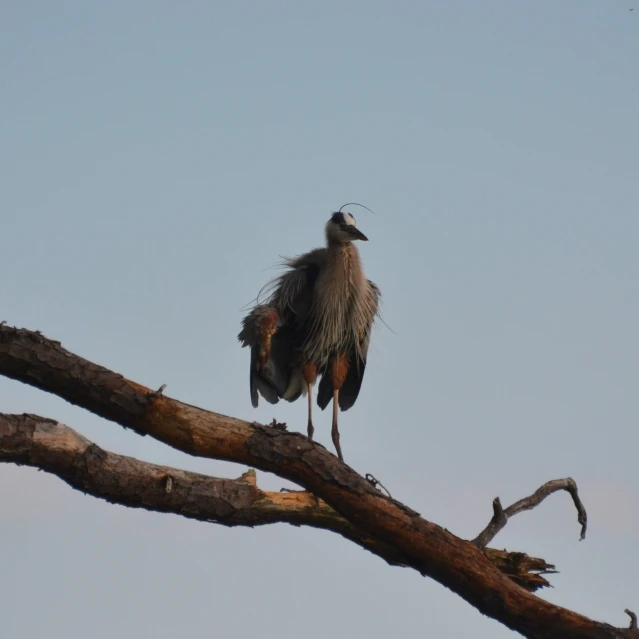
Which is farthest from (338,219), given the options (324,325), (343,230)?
(324,325)

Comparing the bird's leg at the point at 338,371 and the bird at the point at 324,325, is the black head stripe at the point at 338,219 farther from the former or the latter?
the bird's leg at the point at 338,371

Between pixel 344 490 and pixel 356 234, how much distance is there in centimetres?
356

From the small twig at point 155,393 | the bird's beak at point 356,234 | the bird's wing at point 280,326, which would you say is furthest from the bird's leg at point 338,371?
the small twig at point 155,393

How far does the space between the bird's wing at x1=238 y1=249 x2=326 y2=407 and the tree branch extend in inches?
102

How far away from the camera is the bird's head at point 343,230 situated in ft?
24.9

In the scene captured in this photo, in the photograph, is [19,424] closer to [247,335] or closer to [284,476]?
[284,476]

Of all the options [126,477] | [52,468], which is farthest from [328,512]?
[52,468]

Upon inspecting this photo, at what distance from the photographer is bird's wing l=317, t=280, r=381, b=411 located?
25.2 feet

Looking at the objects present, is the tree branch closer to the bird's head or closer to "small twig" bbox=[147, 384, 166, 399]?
"small twig" bbox=[147, 384, 166, 399]

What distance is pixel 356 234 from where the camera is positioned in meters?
7.57

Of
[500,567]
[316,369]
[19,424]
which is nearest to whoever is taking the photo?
[19,424]

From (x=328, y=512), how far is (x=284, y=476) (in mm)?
745

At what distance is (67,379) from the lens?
3.96m

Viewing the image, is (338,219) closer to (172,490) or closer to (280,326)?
(280,326)
